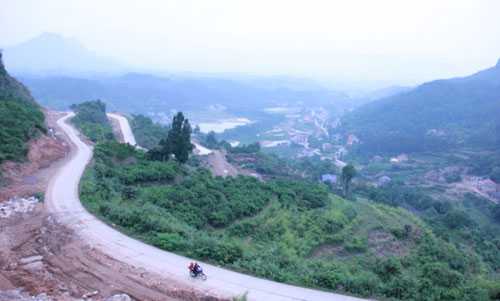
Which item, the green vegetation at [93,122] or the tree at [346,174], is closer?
the tree at [346,174]

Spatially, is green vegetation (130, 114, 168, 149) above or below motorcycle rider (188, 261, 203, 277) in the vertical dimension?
below

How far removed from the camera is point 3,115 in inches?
878

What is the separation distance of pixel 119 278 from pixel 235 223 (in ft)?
26.7

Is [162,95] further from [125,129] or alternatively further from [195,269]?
[195,269]

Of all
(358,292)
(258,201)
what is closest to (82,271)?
(358,292)

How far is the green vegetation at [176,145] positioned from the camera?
25703 mm

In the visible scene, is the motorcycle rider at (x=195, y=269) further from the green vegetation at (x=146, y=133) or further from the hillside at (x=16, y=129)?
the green vegetation at (x=146, y=133)

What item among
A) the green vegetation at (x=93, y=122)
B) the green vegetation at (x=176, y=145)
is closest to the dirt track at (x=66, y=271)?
the green vegetation at (x=176, y=145)

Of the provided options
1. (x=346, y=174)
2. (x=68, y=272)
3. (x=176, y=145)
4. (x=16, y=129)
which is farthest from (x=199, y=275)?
(x=346, y=174)

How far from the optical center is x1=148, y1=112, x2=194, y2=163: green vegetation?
84.3ft

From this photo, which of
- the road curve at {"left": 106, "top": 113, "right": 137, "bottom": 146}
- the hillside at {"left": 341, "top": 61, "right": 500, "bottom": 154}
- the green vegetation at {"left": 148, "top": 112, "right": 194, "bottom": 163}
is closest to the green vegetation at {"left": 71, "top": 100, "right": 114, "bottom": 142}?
the road curve at {"left": 106, "top": 113, "right": 137, "bottom": 146}

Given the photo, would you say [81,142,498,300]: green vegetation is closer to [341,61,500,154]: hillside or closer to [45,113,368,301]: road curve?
[45,113,368,301]: road curve

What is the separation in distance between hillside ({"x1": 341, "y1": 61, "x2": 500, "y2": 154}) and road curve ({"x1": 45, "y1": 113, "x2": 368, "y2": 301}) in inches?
2779

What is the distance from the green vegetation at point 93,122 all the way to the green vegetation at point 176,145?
1060 centimetres
